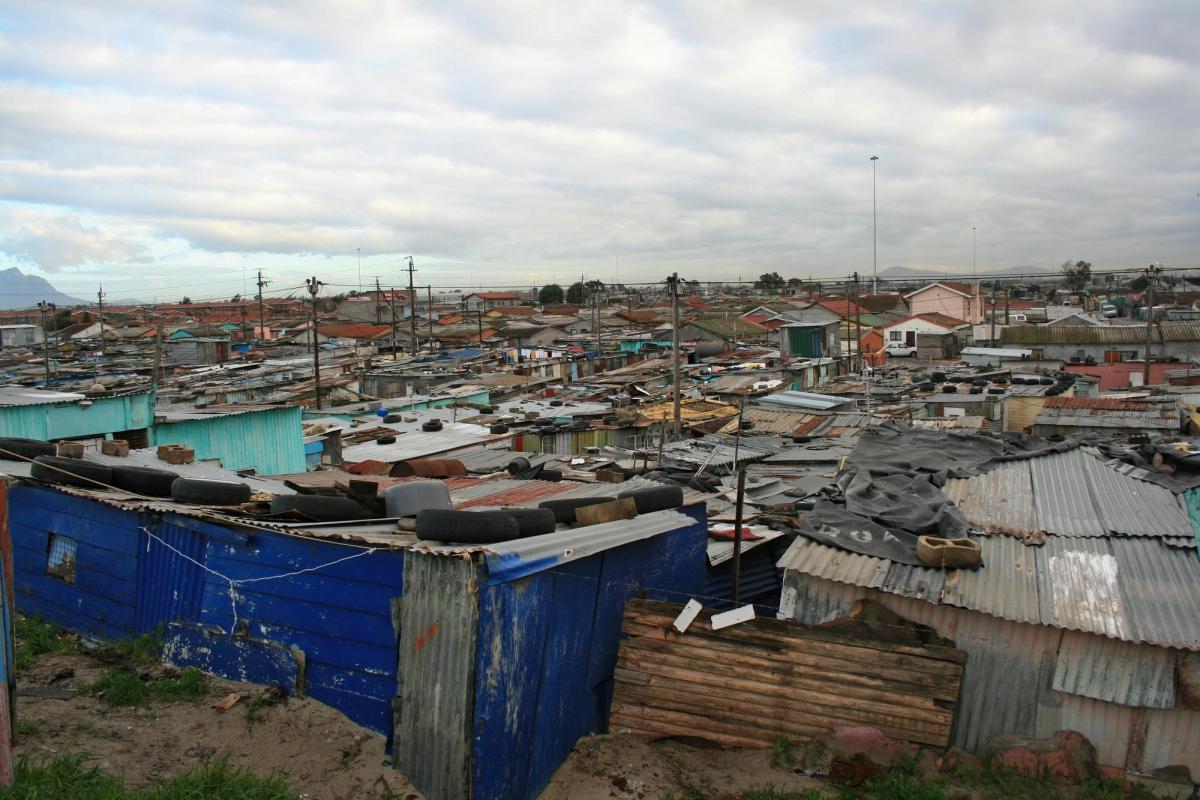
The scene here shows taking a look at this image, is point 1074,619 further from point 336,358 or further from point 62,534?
point 336,358

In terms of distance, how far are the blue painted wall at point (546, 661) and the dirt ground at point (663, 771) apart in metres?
0.17

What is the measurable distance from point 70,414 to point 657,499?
1447 centimetres

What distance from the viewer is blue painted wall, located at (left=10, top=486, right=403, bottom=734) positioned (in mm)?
6141

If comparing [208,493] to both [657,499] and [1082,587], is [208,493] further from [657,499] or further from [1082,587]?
[1082,587]

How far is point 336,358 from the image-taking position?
45344mm

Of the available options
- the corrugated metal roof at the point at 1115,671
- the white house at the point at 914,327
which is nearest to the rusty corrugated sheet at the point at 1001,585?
the corrugated metal roof at the point at 1115,671

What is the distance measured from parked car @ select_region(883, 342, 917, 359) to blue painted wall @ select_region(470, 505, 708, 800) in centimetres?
4216

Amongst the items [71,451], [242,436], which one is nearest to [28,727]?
[71,451]

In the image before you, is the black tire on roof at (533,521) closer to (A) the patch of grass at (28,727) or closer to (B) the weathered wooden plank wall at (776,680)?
(B) the weathered wooden plank wall at (776,680)

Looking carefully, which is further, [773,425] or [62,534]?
[773,425]

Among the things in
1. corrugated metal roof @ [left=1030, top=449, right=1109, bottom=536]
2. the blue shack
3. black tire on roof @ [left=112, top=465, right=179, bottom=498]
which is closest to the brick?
the blue shack

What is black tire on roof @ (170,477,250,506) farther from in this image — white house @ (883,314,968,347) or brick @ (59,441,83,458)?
white house @ (883,314,968,347)

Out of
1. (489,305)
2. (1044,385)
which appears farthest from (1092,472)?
(489,305)

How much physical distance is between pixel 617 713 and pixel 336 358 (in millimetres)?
41073
